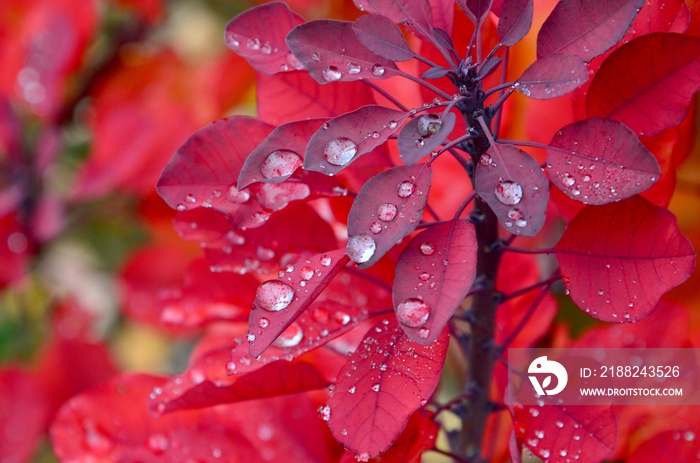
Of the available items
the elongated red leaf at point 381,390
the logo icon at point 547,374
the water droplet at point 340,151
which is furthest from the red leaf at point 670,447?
the water droplet at point 340,151

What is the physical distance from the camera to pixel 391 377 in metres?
0.42

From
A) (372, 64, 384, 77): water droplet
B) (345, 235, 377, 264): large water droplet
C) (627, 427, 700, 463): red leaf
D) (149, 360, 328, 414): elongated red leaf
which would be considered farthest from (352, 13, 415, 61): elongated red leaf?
(627, 427, 700, 463): red leaf

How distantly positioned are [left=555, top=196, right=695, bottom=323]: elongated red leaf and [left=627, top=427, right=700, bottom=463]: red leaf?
7.9 inches

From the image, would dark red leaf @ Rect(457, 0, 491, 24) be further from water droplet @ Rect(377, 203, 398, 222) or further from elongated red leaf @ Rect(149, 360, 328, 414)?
elongated red leaf @ Rect(149, 360, 328, 414)

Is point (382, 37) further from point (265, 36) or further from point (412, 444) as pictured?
point (412, 444)

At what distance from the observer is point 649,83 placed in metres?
0.43

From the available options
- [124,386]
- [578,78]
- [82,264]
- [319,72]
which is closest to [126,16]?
[82,264]

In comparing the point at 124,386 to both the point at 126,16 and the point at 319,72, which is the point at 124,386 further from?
the point at 126,16

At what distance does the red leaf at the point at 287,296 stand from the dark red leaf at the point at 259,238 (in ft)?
0.37

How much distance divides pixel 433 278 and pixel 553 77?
0.13 meters

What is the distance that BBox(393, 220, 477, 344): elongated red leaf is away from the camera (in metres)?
0.37

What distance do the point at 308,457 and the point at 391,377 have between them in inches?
10.0

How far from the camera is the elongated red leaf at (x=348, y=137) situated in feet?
1.29

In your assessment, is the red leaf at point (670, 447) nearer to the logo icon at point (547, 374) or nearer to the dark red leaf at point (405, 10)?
the logo icon at point (547, 374)
